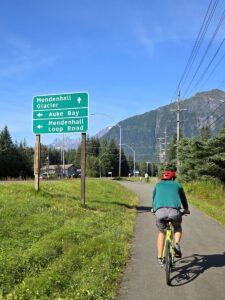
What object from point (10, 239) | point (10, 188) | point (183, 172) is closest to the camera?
point (10, 239)

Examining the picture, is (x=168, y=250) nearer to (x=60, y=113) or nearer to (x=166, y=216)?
(x=166, y=216)

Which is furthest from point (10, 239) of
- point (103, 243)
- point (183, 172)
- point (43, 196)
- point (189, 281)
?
point (183, 172)

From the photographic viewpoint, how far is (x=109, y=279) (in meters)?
7.75

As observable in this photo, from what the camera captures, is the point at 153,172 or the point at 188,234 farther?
the point at 153,172

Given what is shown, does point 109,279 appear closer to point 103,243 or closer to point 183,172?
point 103,243

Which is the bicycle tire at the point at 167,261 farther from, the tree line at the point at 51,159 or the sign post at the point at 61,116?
the tree line at the point at 51,159

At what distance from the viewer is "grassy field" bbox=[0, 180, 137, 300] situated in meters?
6.91

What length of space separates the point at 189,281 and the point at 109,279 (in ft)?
4.63

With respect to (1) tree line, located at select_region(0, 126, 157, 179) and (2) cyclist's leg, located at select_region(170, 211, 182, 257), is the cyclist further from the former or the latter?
(1) tree line, located at select_region(0, 126, 157, 179)

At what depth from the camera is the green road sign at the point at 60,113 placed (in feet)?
65.8

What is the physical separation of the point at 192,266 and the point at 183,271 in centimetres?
48

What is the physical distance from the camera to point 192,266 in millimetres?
9102

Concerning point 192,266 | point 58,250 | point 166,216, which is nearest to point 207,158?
point 192,266

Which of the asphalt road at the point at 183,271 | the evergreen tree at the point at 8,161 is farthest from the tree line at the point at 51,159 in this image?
the asphalt road at the point at 183,271
